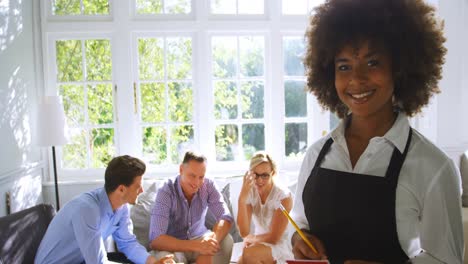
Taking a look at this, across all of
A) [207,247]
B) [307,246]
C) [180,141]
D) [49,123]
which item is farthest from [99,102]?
[307,246]

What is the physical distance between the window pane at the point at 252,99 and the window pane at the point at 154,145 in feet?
2.77

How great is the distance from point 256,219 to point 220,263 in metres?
0.39

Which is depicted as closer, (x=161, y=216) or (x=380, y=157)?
(x=380, y=157)

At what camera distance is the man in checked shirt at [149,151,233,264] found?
9.02ft

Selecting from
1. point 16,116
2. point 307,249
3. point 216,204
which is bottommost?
point 216,204

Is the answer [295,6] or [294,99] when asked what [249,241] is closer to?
[294,99]

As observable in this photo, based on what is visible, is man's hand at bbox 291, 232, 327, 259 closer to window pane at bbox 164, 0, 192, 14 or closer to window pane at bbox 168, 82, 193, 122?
window pane at bbox 168, 82, 193, 122

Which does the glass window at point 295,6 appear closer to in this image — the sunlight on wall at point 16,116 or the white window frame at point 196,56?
the white window frame at point 196,56

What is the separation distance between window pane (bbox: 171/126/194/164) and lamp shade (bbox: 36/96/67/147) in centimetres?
112

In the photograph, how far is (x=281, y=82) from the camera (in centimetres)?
415

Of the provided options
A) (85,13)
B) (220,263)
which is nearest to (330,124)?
(220,263)

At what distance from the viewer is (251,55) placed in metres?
4.16

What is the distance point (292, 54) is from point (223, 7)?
0.83m

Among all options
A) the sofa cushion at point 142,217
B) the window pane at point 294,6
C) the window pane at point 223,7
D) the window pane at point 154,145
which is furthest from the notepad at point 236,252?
the window pane at point 294,6
